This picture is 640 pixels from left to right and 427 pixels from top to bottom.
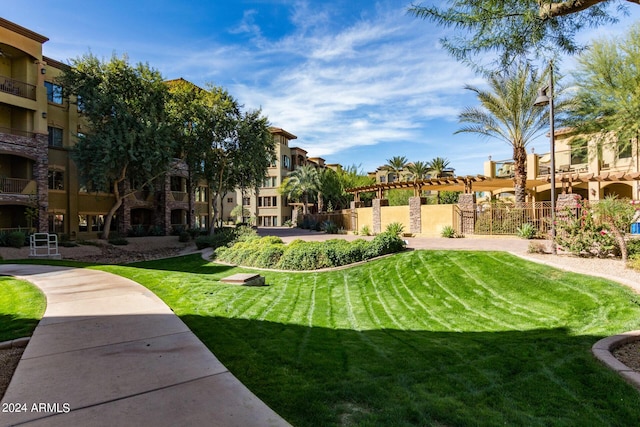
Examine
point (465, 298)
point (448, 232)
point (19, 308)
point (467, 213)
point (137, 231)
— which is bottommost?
point (465, 298)

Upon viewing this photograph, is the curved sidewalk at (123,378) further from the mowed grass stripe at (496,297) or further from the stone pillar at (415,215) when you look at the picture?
the stone pillar at (415,215)

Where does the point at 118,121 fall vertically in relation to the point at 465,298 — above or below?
above

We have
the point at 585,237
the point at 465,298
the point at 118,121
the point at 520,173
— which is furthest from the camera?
the point at 118,121

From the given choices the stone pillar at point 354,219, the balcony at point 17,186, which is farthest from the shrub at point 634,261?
the balcony at point 17,186

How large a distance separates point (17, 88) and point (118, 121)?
7537mm

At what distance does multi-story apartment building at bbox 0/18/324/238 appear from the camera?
85.7 ft

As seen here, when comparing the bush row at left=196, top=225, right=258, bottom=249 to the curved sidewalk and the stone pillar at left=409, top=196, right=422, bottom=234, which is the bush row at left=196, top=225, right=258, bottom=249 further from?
the curved sidewalk

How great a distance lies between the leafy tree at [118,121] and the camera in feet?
87.9

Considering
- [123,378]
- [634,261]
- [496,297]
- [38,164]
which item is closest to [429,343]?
[496,297]

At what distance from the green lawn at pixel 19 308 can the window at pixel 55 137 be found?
83.0 feet

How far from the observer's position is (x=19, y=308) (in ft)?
22.9

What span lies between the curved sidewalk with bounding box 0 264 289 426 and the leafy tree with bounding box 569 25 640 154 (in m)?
24.0

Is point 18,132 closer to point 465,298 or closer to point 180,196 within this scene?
point 180,196

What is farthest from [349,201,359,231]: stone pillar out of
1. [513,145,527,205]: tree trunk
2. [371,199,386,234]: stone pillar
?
[513,145,527,205]: tree trunk
